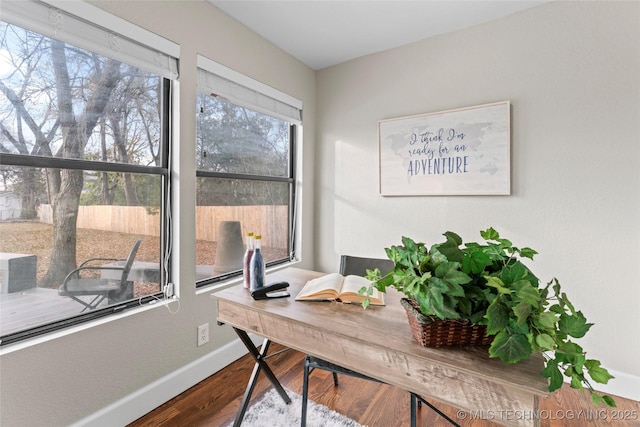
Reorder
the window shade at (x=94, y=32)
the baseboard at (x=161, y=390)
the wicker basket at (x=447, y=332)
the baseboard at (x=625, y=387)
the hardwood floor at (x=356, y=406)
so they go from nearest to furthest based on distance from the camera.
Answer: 1. the wicker basket at (x=447, y=332)
2. the window shade at (x=94, y=32)
3. the baseboard at (x=161, y=390)
4. the hardwood floor at (x=356, y=406)
5. the baseboard at (x=625, y=387)

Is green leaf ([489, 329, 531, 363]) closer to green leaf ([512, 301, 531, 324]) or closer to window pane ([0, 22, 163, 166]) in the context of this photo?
green leaf ([512, 301, 531, 324])

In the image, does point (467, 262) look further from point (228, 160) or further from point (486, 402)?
point (228, 160)

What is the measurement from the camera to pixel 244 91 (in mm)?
2219

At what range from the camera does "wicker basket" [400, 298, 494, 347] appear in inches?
34.5

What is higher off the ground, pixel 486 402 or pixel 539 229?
pixel 539 229

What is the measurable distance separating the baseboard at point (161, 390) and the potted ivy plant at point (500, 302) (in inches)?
61.1

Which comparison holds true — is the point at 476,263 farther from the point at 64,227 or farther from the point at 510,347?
the point at 64,227

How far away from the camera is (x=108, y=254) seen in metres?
1.61

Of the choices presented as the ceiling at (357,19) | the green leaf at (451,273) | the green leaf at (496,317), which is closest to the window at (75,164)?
the ceiling at (357,19)

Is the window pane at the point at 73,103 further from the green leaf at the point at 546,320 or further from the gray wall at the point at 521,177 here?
the green leaf at the point at 546,320

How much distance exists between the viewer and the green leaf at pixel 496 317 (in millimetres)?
745

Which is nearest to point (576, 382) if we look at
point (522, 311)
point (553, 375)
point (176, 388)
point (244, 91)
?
point (553, 375)

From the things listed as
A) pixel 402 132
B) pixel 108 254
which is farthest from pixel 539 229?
pixel 108 254

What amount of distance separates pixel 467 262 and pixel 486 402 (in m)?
0.37
